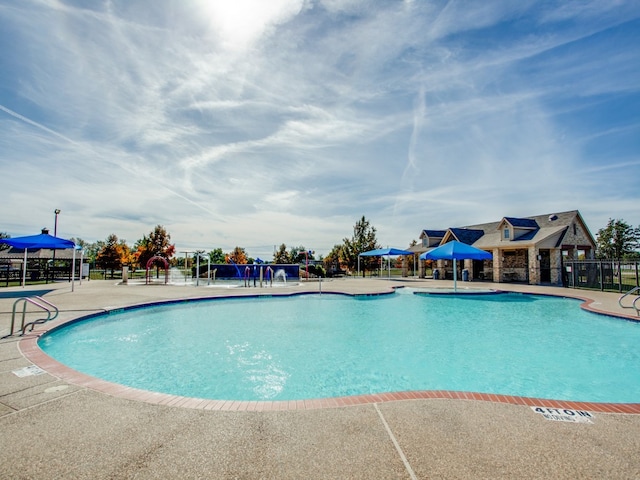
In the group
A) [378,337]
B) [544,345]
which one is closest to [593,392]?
[544,345]

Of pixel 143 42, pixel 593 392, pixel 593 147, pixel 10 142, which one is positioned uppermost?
pixel 143 42

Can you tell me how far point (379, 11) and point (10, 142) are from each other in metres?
14.1

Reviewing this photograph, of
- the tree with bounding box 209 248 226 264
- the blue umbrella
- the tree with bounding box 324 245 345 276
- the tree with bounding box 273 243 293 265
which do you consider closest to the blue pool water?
the blue umbrella

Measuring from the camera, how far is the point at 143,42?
894 cm

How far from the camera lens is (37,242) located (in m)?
15.2

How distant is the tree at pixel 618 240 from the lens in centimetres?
3450

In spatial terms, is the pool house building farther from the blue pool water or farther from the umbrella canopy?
the umbrella canopy

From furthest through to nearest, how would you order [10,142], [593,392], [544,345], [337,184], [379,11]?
1. [337,184]
2. [10,142]
3. [379,11]
4. [544,345]
5. [593,392]

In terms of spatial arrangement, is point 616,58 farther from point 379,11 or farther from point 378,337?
point 378,337

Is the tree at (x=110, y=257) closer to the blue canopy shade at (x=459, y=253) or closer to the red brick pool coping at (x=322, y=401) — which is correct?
the blue canopy shade at (x=459, y=253)

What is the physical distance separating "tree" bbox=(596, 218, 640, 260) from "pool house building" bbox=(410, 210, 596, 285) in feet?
56.0

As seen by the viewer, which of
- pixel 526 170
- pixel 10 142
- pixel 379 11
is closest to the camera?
pixel 379 11

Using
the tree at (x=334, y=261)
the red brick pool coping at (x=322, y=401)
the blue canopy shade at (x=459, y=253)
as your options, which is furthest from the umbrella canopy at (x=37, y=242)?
the tree at (x=334, y=261)

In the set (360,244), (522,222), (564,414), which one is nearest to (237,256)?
(360,244)
